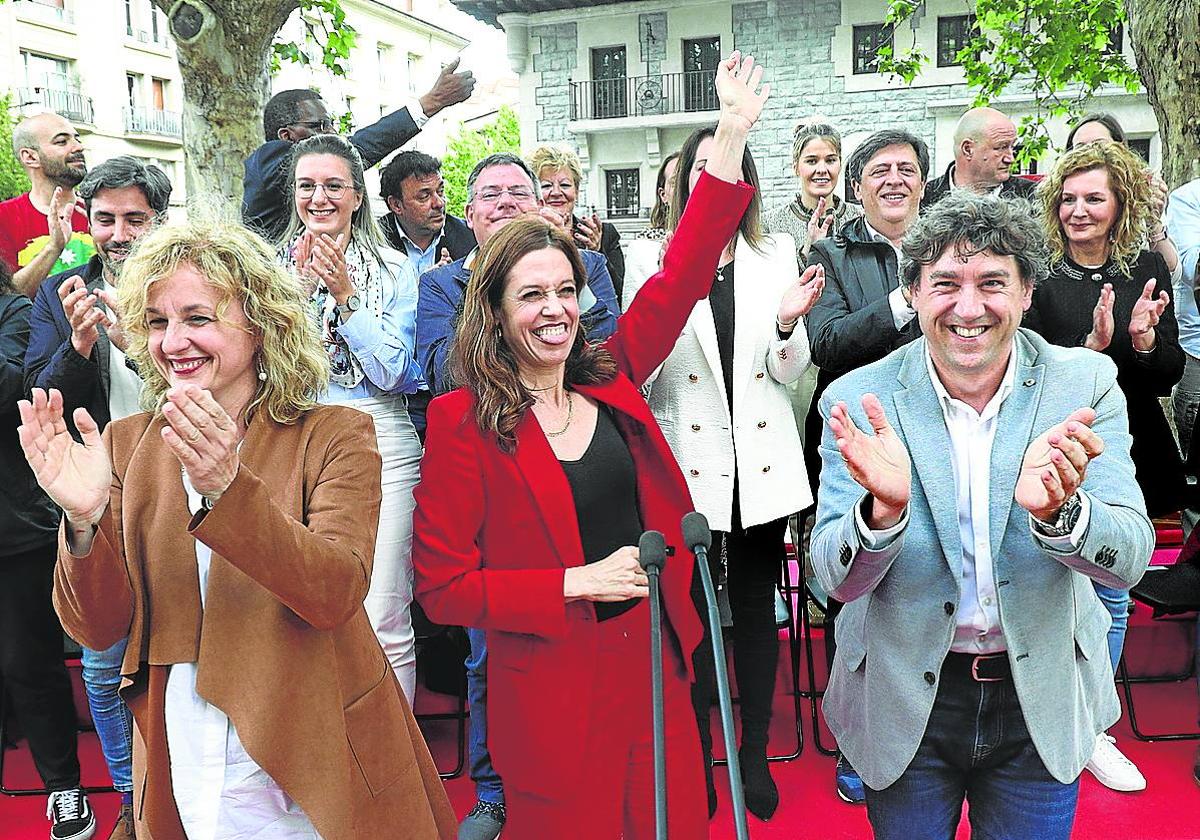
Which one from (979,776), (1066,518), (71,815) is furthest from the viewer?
(71,815)

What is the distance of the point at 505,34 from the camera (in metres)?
21.6

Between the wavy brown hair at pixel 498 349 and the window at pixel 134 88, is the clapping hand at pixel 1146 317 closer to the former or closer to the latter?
the wavy brown hair at pixel 498 349

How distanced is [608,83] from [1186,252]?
59.8 feet

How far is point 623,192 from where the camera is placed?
22.0 meters

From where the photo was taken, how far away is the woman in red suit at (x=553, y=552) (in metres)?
2.38

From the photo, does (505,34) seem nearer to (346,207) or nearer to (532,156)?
(532,156)

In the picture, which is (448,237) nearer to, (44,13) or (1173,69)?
(1173,69)

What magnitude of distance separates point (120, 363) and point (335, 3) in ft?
18.3

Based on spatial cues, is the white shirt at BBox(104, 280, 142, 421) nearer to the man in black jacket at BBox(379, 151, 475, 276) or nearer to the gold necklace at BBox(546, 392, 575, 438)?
the man in black jacket at BBox(379, 151, 475, 276)

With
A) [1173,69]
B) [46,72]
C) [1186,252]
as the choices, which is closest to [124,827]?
[1186,252]

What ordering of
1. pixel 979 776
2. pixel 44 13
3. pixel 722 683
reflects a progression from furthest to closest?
pixel 44 13
pixel 979 776
pixel 722 683

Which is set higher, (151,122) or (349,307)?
Result: (151,122)

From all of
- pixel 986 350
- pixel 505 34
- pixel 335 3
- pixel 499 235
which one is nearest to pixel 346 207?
pixel 499 235

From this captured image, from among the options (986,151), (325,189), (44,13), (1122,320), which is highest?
(44,13)
